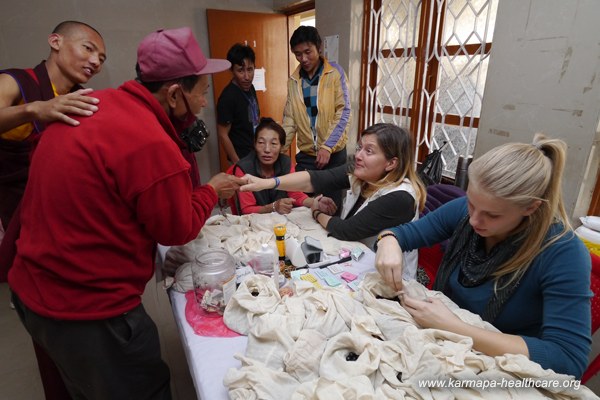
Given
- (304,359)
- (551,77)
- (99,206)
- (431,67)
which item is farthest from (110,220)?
(431,67)

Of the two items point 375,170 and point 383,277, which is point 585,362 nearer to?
point 383,277

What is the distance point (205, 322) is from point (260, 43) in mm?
3591

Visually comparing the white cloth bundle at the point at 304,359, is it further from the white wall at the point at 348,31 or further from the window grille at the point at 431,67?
the white wall at the point at 348,31

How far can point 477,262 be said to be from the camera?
108 centimetres

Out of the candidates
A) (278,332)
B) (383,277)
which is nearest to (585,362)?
(383,277)

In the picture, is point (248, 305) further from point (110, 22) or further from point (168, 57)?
point (110, 22)

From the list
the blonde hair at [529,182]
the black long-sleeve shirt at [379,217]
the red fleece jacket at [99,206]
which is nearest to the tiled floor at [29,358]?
the red fleece jacket at [99,206]

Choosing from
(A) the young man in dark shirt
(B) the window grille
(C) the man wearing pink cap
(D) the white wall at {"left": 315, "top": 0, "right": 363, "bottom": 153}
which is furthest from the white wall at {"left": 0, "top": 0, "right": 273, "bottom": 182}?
(C) the man wearing pink cap

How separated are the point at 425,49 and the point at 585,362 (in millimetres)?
2387

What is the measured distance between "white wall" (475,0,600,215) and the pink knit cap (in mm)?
1731

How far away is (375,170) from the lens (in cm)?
157

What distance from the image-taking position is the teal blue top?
831mm

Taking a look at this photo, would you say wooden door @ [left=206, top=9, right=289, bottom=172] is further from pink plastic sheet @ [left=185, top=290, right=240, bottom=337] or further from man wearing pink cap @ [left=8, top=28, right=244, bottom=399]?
pink plastic sheet @ [left=185, top=290, right=240, bottom=337]

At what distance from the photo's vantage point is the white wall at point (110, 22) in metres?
A: 2.86
